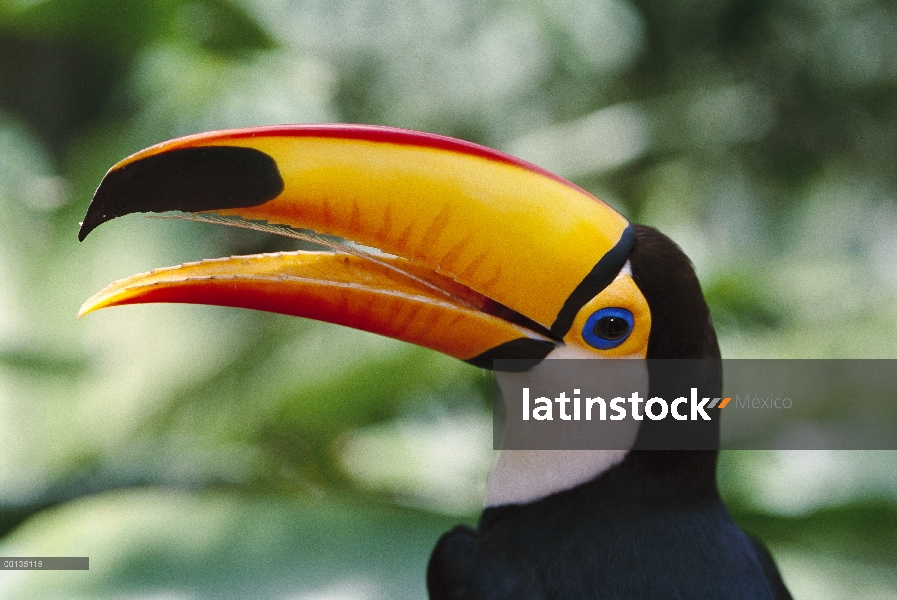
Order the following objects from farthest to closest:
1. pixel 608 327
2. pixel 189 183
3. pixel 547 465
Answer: pixel 547 465, pixel 608 327, pixel 189 183

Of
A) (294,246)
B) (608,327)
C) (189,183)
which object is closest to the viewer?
(189,183)

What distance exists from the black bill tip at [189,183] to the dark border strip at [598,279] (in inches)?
15.4

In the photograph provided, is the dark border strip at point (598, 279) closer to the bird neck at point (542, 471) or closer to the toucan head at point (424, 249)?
the toucan head at point (424, 249)

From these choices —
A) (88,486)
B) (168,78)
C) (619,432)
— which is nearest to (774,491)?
(619,432)

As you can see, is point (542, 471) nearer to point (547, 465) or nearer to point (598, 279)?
point (547, 465)

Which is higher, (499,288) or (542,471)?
(499,288)

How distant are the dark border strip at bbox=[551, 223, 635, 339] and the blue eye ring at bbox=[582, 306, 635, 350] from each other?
0.02 metres

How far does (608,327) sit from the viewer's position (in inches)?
46.5

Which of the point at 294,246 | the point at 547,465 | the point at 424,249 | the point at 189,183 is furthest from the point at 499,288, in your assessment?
the point at 294,246

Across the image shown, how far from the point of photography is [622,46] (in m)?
3.48

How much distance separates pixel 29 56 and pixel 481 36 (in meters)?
1.65

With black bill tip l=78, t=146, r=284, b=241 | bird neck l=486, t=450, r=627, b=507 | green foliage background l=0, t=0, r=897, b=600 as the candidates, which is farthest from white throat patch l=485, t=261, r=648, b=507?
green foliage background l=0, t=0, r=897, b=600

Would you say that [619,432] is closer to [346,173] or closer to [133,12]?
[346,173]

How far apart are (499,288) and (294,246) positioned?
5.02 feet
